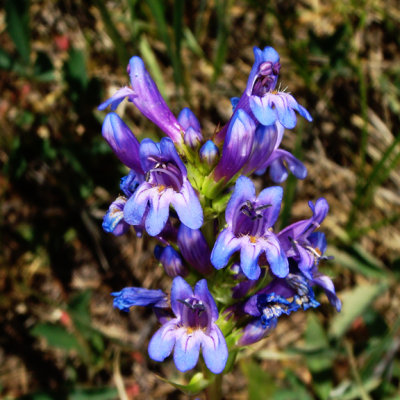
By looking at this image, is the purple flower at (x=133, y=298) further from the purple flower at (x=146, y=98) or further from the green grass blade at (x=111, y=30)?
the green grass blade at (x=111, y=30)

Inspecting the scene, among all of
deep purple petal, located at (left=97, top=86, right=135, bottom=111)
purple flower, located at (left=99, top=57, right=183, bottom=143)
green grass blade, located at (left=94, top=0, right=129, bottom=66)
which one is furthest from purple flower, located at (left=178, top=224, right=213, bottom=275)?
green grass blade, located at (left=94, top=0, right=129, bottom=66)

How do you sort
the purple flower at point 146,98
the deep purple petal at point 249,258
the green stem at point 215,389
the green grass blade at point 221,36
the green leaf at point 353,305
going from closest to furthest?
the deep purple petal at point 249,258 → the purple flower at point 146,98 → the green stem at point 215,389 → the green leaf at point 353,305 → the green grass blade at point 221,36

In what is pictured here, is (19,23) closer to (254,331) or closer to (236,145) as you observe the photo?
(236,145)

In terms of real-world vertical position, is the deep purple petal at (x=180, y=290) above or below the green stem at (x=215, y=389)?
above

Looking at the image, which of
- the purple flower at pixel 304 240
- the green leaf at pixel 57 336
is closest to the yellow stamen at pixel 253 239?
the purple flower at pixel 304 240

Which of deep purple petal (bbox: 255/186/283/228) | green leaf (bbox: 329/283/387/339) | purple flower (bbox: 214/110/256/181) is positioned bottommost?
green leaf (bbox: 329/283/387/339)

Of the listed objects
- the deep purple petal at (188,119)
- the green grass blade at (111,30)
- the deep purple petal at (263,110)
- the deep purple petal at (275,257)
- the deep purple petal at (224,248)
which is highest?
the green grass blade at (111,30)

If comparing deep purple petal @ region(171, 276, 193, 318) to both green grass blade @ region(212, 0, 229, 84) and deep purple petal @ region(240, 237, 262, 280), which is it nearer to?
deep purple petal @ region(240, 237, 262, 280)

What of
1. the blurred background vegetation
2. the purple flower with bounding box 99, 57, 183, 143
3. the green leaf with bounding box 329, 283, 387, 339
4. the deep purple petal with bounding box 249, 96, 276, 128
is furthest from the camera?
the green leaf with bounding box 329, 283, 387, 339
